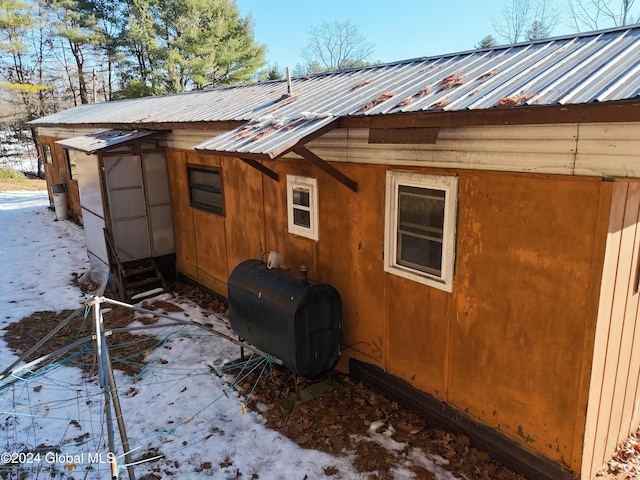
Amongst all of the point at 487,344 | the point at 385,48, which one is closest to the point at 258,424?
the point at 487,344

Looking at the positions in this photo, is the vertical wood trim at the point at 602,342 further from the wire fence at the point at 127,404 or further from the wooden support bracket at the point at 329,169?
the wire fence at the point at 127,404

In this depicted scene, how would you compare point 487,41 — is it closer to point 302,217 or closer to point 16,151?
point 16,151

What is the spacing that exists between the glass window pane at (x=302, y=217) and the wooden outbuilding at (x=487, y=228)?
0.02 meters

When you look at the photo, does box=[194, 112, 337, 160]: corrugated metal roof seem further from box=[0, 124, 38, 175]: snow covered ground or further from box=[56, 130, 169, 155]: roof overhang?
box=[0, 124, 38, 175]: snow covered ground

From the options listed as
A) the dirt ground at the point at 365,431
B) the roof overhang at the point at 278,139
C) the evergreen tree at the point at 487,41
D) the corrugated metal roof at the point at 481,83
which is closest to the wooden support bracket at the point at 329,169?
the roof overhang at the point at 278,139

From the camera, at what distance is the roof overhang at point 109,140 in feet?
28.2

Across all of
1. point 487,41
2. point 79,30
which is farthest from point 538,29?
point 79,30

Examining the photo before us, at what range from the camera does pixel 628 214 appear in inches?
145

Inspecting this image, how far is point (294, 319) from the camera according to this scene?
5.25m

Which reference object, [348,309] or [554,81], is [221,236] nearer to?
[348,309]

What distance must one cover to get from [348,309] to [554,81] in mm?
3471

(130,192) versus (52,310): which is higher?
(130,192)

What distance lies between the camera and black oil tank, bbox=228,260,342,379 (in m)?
5.33

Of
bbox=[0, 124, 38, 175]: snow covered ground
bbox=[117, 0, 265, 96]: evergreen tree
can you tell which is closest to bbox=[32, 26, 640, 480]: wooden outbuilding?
bbox=[117, 0, 265, 96]: evergreen tree
